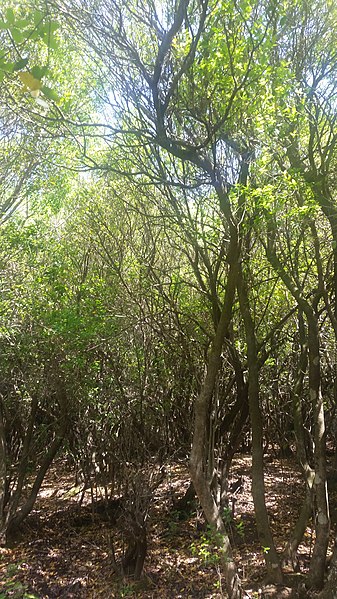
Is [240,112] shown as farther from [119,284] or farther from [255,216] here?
[119,284]

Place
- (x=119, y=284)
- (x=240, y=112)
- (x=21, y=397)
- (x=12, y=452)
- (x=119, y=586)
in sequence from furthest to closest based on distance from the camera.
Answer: (x=12, y=452)
(x=21, y=397)
(x=119, y=284)
(x=119, y=586)
(x=240, y=112)

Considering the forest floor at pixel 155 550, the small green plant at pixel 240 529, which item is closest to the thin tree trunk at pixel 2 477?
the forest floor at pixel 155 550

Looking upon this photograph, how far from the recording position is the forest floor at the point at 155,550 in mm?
5961

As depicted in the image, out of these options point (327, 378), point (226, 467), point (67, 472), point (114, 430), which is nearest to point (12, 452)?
point (67, 472)

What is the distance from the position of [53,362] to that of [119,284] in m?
1.46

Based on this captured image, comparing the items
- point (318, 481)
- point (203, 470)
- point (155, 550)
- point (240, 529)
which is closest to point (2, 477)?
point (155, 550)

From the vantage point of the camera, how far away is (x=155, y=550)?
719cm

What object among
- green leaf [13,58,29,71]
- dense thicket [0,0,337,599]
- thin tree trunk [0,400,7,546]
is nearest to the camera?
green leaf [13,58,29,71]

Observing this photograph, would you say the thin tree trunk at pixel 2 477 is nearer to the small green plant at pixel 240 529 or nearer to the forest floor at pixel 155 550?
the forest floor at pixel 155 550

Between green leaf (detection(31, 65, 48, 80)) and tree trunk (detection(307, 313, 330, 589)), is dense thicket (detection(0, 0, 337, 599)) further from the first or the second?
green leaf (detection(31, 65, 48, 80))

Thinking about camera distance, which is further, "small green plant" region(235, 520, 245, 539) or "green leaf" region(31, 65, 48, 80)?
"small green plant" region(235, 520, 245, 539)

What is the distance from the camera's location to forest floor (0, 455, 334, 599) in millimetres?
5961

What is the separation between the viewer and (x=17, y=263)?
25.1 ft

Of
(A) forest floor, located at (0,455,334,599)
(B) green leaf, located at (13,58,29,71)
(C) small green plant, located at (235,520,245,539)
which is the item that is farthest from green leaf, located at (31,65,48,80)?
(C) small green plant, located at (235,520,245,539)
